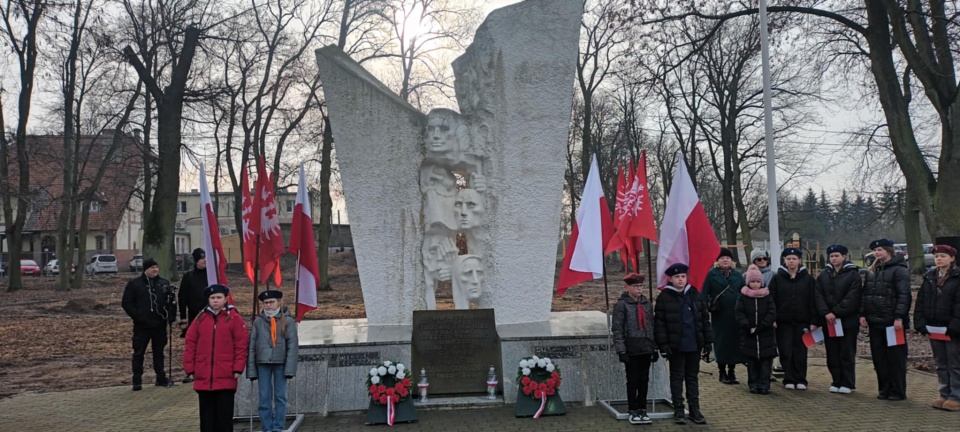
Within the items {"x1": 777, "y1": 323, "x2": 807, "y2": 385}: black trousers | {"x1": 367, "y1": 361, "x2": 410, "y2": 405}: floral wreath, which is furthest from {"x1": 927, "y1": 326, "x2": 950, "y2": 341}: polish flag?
{"x1": 367, "y1": 361, "x2": 410, "y2": 405}: floral wreath

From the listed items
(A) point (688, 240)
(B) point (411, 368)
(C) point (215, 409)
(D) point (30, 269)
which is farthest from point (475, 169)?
(D) point (30, 269)

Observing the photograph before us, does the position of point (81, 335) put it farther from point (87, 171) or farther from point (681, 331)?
point (87, 171)

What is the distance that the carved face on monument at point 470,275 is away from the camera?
8.73 metres

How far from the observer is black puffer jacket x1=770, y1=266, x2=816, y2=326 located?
7.75 meters

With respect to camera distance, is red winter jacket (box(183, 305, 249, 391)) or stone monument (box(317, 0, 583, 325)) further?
stone monument (box(317, 0, 583, 325))

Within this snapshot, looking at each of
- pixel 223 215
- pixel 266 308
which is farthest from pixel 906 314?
pixel 223 215

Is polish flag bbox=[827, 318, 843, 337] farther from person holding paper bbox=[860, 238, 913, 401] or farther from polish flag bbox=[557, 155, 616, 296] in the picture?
polish flag bbox=[557, 155, 616, 296]

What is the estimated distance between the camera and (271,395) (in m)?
6.19

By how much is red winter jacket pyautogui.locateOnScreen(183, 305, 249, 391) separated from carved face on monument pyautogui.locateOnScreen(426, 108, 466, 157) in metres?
3.80

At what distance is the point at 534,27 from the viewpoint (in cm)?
875

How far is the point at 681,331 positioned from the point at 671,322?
0.13m

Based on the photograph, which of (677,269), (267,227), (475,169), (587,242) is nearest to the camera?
(677,269)

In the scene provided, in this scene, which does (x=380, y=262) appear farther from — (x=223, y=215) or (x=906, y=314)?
(x=223, y=215)

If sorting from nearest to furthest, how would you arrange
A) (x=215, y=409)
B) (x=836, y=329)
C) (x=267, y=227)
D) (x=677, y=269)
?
(x=215, y=409), (x=677, y=269), (x=267, y=227), (x=836, y=329)
